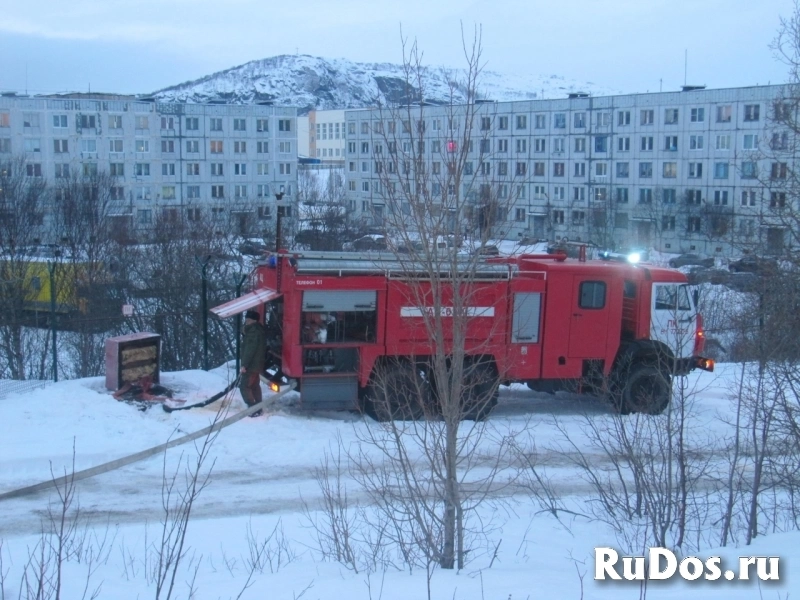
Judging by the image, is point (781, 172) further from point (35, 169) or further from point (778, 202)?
point (35, 169)

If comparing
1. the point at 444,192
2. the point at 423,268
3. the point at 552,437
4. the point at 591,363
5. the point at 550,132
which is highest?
the point at 550,132

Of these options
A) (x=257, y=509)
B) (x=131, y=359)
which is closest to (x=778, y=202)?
(x=257, y=509)

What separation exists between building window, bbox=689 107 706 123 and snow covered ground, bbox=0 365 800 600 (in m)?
51.7

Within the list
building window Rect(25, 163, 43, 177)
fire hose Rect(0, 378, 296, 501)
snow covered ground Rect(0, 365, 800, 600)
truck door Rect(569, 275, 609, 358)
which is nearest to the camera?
snow covered ground Rect(0, 365, 800, 600)

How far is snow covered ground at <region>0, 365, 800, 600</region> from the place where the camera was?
6.97 meters

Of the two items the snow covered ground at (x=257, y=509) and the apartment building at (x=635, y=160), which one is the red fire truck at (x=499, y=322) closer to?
the snow covered ground at (x=257, y=509)

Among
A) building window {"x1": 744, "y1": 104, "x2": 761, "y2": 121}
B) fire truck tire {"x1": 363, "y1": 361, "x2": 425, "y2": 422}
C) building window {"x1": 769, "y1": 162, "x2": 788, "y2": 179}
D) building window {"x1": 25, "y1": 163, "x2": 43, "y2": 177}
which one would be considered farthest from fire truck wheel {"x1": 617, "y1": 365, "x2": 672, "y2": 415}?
building window {"x1": 25, "y1": 163, "x2": 43, "y2": 177}

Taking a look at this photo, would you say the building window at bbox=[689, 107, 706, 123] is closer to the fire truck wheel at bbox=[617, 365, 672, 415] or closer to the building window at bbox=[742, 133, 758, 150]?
the building window at bbox=[742, 133, 758, 150]

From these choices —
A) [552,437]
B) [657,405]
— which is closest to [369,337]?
[552,437]

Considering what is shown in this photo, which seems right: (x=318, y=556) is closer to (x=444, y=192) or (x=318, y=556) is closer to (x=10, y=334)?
(x=444, y=192)

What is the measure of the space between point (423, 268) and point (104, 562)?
4.00m

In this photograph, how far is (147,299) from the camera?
25047 millimetres

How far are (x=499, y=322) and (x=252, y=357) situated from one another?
419 centimetres

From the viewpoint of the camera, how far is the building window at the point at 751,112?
60750 mm
